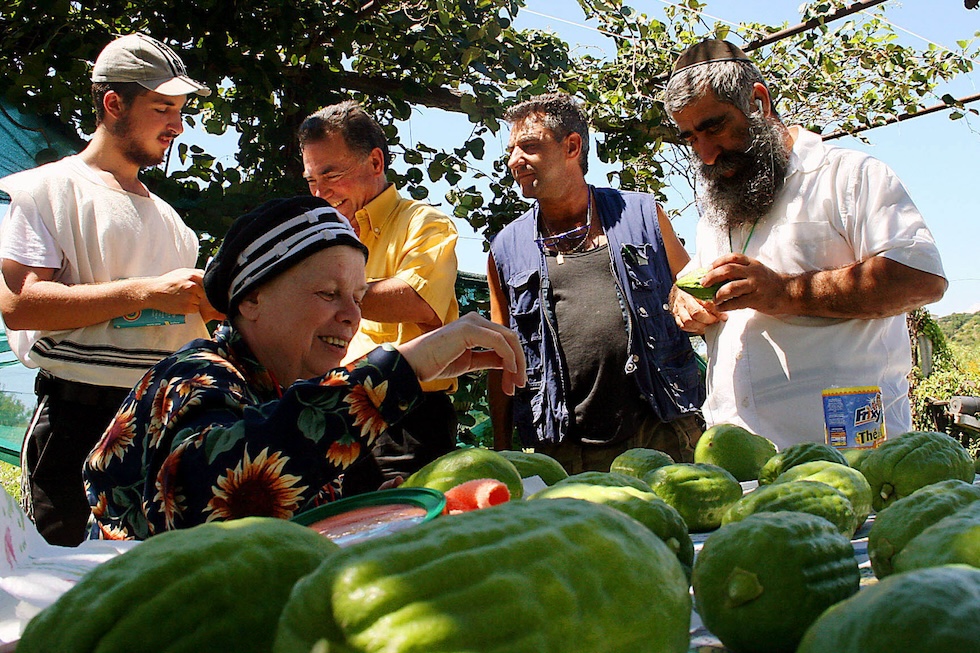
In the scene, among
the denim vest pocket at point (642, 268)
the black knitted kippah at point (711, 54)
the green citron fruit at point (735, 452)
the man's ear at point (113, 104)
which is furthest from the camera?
the denim vest pocket at point (642, 268)

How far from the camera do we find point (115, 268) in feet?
10.7

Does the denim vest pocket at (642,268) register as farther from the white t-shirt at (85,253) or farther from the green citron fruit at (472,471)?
the green citron fruit at (472,471)

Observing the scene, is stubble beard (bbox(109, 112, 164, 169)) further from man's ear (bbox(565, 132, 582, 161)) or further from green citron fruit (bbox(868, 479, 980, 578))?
green citron fruit (bbox(868, 479, 980, 578))

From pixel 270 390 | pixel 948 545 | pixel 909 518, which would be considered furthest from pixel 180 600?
pixel 270 390

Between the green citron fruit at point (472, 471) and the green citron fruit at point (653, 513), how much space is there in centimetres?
37

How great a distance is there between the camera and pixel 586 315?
4043 mm

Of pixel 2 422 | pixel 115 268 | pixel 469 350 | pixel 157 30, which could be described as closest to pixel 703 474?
pixel 469 350

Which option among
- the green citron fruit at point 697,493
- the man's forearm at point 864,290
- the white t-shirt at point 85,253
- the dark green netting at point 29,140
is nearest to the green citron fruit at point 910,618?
the green citron fruit at point 697,493

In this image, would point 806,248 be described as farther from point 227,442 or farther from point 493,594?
point 493,594

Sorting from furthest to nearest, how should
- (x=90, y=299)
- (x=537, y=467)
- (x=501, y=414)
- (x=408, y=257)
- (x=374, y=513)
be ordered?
(x=501, y=414), (x=408, y=257), (x=90, y=299), (x=537, y=467), (x=374, y=513)

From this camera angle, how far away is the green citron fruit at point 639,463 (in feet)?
6.82

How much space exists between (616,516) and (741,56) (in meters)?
3.42

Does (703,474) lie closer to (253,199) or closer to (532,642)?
(532,642)

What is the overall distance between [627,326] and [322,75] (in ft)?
9.69
